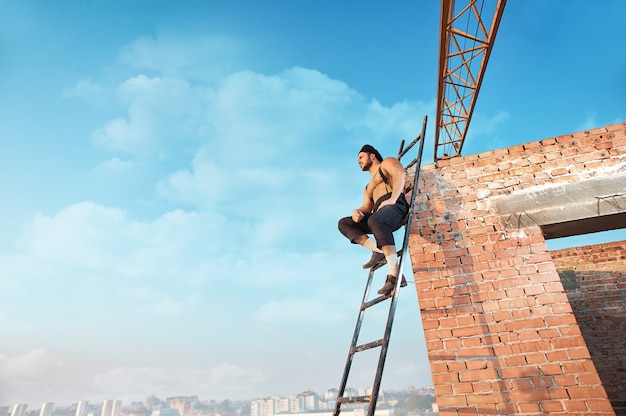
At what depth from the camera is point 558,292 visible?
2.83m

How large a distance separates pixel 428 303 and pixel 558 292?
102 cm

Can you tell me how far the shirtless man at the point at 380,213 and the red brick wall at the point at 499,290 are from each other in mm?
457

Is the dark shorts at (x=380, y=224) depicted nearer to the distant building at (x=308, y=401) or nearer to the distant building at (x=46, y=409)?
the distant building at (x=46, y=409)

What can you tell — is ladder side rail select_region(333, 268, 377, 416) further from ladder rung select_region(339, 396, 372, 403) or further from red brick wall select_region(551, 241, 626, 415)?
red brick wall select_region(551, 241, 626, 415)

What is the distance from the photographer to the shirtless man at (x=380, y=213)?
2.84 m

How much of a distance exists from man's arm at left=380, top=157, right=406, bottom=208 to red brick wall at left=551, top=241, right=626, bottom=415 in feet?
17.1

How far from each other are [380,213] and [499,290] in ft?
3.96

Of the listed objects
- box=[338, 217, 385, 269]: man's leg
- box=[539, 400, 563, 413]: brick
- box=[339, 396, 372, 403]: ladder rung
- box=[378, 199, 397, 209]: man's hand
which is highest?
box=[378, 199, 397, 209]: man's hand

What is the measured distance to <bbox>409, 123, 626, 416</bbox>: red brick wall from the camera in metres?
2.57

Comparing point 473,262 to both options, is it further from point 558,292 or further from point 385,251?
point 385,251

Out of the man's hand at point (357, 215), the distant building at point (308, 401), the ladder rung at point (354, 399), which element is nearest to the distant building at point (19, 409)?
the distant building at point (308, 401)

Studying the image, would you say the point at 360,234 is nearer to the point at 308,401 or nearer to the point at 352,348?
the point at 352,348

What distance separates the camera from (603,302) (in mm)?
6023

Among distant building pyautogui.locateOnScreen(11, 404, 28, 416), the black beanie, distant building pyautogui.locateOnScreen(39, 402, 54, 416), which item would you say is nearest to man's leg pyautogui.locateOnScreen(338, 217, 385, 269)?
the black beanie
